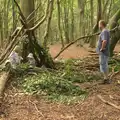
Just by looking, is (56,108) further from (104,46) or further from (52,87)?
(104,46)

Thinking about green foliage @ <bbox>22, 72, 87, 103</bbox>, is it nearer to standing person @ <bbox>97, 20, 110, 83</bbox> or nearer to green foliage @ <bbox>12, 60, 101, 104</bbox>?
green foliage @ <bbox>12, 60, 101, 104</bbox>

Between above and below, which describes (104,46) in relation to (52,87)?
above

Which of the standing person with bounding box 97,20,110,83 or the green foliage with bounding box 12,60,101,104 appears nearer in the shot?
the green foliage with bounding box 12,60,101,104

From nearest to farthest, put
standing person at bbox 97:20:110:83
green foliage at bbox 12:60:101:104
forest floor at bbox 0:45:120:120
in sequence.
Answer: forest floor at bbox 0:45:120:120 < green foliage at bbox 12:60:101:104 < standing person at bbox 97:20:110:83

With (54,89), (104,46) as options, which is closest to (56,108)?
(54,89)

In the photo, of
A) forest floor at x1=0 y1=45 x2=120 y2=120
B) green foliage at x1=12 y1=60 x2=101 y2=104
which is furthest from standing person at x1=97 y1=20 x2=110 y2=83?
forest floor at x1=0 y1=45 x2=120 y2=120

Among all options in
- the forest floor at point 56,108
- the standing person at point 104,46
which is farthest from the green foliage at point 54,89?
the standing person at point 104,46

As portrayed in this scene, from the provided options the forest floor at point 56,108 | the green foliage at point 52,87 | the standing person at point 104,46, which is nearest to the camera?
the forest floor at point 56,108

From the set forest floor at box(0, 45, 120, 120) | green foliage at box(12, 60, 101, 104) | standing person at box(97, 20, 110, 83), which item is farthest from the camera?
standing person at box(97, 20, 110, 83)

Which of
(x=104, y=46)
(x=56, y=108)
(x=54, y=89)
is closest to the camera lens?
(x=56, y=108)

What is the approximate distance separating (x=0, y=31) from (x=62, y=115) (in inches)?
903

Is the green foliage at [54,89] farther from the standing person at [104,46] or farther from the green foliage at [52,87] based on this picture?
the standing person at [104,46]

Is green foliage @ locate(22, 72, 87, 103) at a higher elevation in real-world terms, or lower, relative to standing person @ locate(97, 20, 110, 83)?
lower

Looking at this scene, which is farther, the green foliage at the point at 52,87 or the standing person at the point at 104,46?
the standing person at the point at 104,46
